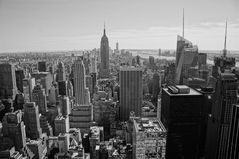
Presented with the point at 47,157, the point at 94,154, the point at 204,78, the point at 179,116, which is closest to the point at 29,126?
the point at 47,157

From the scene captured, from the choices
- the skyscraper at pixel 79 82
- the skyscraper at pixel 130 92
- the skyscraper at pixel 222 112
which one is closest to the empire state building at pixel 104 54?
the skyscraper at pixel 79 82

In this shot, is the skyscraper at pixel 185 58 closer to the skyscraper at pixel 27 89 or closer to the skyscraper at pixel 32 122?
the skyscraper at pixel 32 122

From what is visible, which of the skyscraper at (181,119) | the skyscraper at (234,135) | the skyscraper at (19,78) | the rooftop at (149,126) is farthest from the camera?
the skyscraper at (19,78)

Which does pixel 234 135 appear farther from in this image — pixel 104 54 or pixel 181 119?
pixel 104 54

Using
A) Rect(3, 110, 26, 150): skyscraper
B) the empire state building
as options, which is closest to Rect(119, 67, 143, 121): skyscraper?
Rect(3, 110, 26, 150): skyscraper

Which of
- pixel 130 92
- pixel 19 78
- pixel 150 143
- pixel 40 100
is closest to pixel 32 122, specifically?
pixel 40 100

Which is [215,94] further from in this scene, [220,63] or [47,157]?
[47,157]

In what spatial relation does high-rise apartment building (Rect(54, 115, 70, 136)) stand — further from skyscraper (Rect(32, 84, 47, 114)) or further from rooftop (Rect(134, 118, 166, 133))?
rooftop (Rect(134, 118, 166, 133))
